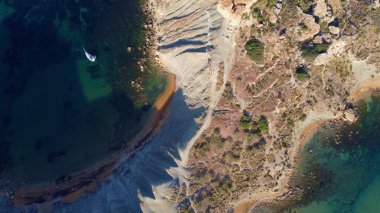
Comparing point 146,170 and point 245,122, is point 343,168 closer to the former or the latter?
point 245,122

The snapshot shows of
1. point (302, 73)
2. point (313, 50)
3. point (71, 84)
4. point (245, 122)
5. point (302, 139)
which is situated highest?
point (71, 84)

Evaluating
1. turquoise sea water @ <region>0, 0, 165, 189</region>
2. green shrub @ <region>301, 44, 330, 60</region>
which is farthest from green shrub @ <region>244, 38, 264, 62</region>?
turquoise sea water @ <region>0, 0, 165, 189</region>

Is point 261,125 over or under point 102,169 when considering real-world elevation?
under

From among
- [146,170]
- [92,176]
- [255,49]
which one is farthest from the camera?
[92,176]

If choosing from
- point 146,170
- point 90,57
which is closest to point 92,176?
point 146,170

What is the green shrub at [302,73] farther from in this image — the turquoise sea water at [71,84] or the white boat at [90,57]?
the white boat at [90,57]

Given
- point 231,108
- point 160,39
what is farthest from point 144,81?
point 231,108
